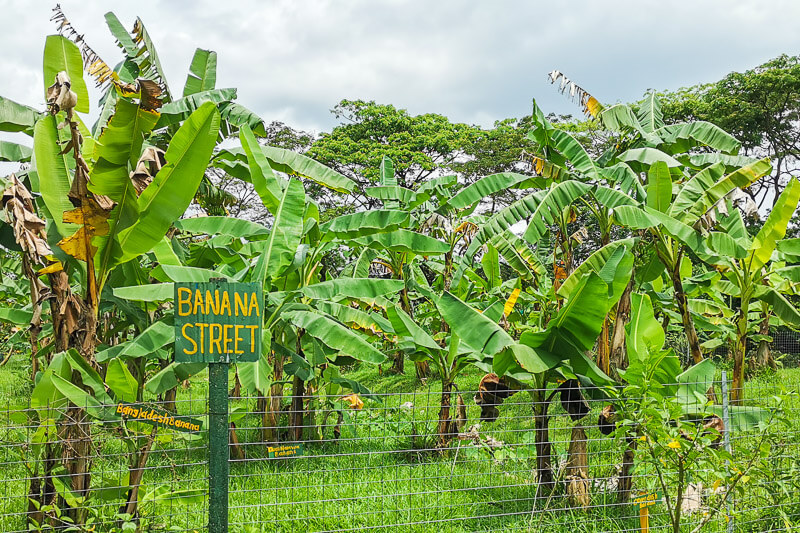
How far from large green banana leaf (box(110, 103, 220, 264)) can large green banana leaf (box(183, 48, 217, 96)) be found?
9.86 feet

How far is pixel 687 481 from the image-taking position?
301cm

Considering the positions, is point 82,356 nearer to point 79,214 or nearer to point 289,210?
point 79,214

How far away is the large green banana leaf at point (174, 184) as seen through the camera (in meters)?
3.16

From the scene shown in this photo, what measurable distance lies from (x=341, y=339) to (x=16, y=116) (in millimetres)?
2901

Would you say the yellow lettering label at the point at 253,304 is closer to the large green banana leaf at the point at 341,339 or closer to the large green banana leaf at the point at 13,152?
the large green banana leaf at the point at 341,339

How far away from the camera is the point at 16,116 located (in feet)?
13.6

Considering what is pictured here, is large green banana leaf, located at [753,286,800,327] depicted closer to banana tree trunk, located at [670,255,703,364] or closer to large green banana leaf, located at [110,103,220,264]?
banana tree trunk, located at [670,255,703,364]

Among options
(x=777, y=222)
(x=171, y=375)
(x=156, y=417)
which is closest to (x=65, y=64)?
(x=171, y=375)

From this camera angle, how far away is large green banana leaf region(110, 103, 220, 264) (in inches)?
124

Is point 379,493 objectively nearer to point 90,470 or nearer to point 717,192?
point 90,470

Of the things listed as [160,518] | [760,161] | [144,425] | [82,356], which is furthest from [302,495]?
[760,161]

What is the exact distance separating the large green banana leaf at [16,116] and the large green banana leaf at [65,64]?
50 centimetres

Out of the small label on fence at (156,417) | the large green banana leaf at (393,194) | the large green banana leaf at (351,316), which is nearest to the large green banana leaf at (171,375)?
the small label on fence at (156,417)

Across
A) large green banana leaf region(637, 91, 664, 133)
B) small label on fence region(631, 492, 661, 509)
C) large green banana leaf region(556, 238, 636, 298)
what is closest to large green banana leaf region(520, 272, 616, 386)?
large green banana leaf region(556, 238, 636, 298)
